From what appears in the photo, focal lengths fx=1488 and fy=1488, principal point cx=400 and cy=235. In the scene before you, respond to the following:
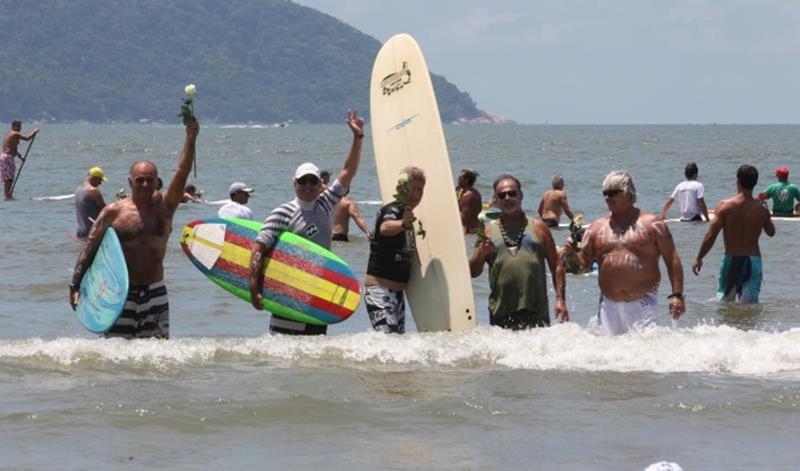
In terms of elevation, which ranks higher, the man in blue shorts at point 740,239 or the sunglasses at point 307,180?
the sunglasses at point 307,180

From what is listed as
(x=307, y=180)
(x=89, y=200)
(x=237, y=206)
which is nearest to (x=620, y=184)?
(x=307, y=180)

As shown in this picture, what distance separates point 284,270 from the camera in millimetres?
8555

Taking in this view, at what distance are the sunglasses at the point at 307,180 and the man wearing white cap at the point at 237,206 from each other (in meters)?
4.78

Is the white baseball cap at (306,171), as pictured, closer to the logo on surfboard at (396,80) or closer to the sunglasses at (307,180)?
the sunglasses at (307,180)

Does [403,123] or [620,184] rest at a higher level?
[403,123]

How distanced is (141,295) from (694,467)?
3.13m

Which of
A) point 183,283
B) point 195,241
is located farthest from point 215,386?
point 183,283

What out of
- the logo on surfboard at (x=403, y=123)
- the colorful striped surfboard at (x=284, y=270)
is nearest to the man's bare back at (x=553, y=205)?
the logo on surfboard at (x=403, y=123)

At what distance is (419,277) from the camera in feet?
29.1

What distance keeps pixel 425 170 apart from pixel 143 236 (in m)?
2.23

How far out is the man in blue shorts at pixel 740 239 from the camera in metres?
11.6

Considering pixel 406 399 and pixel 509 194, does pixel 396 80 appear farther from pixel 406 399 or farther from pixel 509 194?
pixel 406 399

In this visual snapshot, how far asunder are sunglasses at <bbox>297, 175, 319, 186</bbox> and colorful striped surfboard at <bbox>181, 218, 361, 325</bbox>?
0.41 m

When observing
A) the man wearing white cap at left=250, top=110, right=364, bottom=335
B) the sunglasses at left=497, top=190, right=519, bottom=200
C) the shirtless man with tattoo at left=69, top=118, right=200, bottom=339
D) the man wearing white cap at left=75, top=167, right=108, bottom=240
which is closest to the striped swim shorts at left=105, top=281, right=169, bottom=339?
the shirtless man with tattoo at left=69, top=118, right=200, bottom=339
